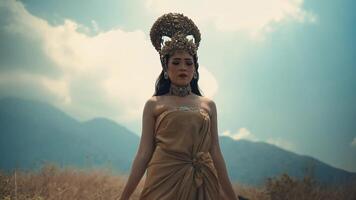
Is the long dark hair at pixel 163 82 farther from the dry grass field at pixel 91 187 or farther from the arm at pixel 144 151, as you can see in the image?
the dry grass field at pixel 91 187

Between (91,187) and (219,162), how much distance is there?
3721mm

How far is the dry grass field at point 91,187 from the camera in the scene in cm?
513

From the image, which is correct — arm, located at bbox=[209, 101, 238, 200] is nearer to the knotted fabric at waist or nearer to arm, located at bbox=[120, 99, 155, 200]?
the knotted fabric at waist

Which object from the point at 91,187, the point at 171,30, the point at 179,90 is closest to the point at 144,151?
the point at 179,90

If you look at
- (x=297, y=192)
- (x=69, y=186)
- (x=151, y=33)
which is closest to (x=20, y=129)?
(x=69, y=186)

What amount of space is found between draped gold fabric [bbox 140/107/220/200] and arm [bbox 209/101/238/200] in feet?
0.39

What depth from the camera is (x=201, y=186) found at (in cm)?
211

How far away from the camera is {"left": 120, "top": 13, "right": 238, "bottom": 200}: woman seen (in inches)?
81.9

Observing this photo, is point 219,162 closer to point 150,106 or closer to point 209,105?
point 209,105

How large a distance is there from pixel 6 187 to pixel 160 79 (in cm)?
347

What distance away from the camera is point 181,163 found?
6.86 ft

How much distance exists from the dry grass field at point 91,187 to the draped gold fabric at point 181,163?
3.18 metres

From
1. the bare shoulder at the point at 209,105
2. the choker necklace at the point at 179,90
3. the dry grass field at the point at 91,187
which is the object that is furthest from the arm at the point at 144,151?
the dry grass field at the point at 91,187

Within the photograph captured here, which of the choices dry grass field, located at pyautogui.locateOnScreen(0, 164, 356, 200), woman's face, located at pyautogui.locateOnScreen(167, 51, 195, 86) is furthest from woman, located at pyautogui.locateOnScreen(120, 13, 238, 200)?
dry grass field, located at pyautogui.locateOnScreen(0, 164, 356, 200)
